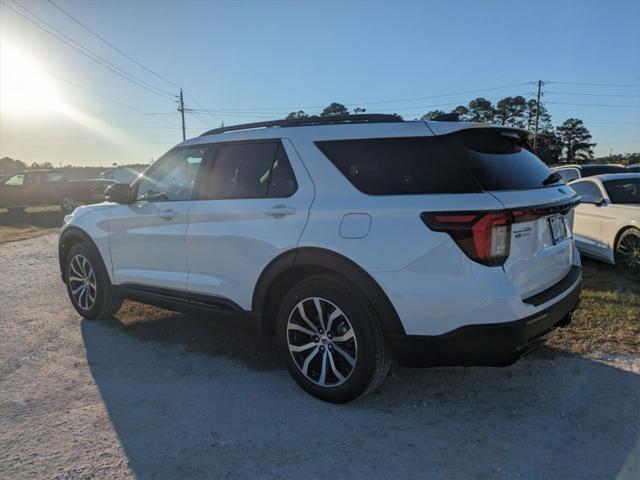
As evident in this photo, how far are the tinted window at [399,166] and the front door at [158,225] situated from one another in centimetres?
150

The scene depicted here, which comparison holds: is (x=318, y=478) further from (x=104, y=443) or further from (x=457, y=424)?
(x=104, y=443)

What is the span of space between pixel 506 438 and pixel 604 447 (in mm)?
518

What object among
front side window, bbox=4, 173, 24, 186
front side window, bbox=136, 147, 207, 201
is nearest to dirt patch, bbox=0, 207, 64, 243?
front side window, bbox=4, 173, 24, 186

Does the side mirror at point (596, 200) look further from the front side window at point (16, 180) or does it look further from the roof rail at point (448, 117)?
the front side window at point (16, 180)

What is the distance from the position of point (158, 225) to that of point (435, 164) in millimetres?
2509

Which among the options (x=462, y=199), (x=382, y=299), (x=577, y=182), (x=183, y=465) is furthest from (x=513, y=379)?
(x=577, y=182)

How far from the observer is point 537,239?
2.84m

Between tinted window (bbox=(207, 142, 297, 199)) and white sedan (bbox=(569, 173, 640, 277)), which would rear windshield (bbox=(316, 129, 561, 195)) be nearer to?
tinted window (bbox=(207, 142, 297, 199))

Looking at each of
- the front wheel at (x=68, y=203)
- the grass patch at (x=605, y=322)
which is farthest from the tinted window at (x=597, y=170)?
the front wheel at (x=68, y=203)

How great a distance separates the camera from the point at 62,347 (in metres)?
4.36

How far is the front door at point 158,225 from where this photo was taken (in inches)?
157

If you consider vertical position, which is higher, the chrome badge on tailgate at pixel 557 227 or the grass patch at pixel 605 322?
the chrome badge on tailgate at pixel 557 227

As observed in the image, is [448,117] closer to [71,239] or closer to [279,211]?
[279,211]

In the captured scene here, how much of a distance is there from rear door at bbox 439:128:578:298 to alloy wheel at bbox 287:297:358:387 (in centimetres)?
109
